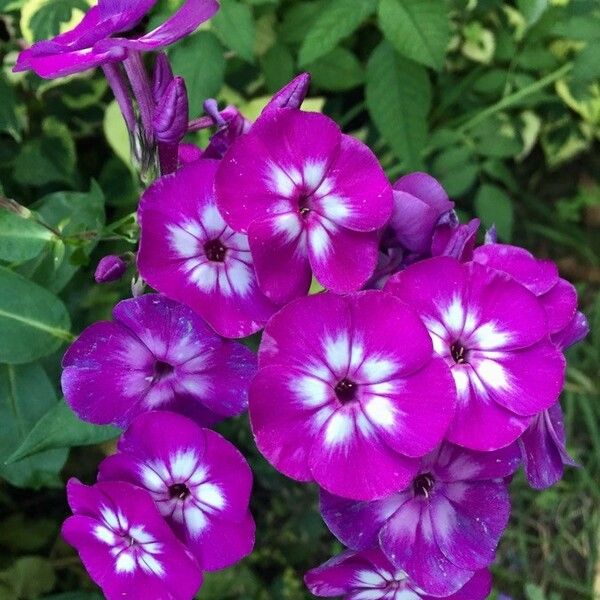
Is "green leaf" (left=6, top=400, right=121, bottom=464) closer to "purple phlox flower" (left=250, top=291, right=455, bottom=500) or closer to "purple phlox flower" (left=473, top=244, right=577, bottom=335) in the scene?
"purple phlox flower" (left=250, top=291, right=455, bottom=500)

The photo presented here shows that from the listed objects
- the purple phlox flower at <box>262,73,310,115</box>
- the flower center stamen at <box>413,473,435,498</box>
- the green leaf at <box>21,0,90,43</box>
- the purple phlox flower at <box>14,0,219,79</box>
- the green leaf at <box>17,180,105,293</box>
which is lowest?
the flower center stamen at <box>413,473,435,498</box>

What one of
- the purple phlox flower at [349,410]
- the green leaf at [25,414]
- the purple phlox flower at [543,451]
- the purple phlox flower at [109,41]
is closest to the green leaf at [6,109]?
the green leaf at [25,414]

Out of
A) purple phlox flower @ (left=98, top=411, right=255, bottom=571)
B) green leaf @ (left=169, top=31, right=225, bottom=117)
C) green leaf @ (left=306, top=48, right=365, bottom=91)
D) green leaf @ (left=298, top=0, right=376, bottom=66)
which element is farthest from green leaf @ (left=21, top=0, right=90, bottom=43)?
purple phlox flower @ (left=98, top=411, right=255, bottom=571)

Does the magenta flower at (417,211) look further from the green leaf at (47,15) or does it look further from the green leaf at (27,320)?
the green leaf at (47,15)

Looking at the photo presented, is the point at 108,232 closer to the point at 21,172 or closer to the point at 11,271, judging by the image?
the point at 11,271

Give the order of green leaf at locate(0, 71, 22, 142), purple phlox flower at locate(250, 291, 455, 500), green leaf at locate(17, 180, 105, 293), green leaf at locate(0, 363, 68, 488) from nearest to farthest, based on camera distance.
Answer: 1. purple phlox flower at locate(250, 291, 455, 500)
2. green leaf at locate(17, 180, 105, 293)
3. green leaf at locate(0, 363, 68, 488)
4. green leaf at locate(0, 71, 22, 142)

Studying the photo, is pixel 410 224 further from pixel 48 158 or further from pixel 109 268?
pixel 48 158
